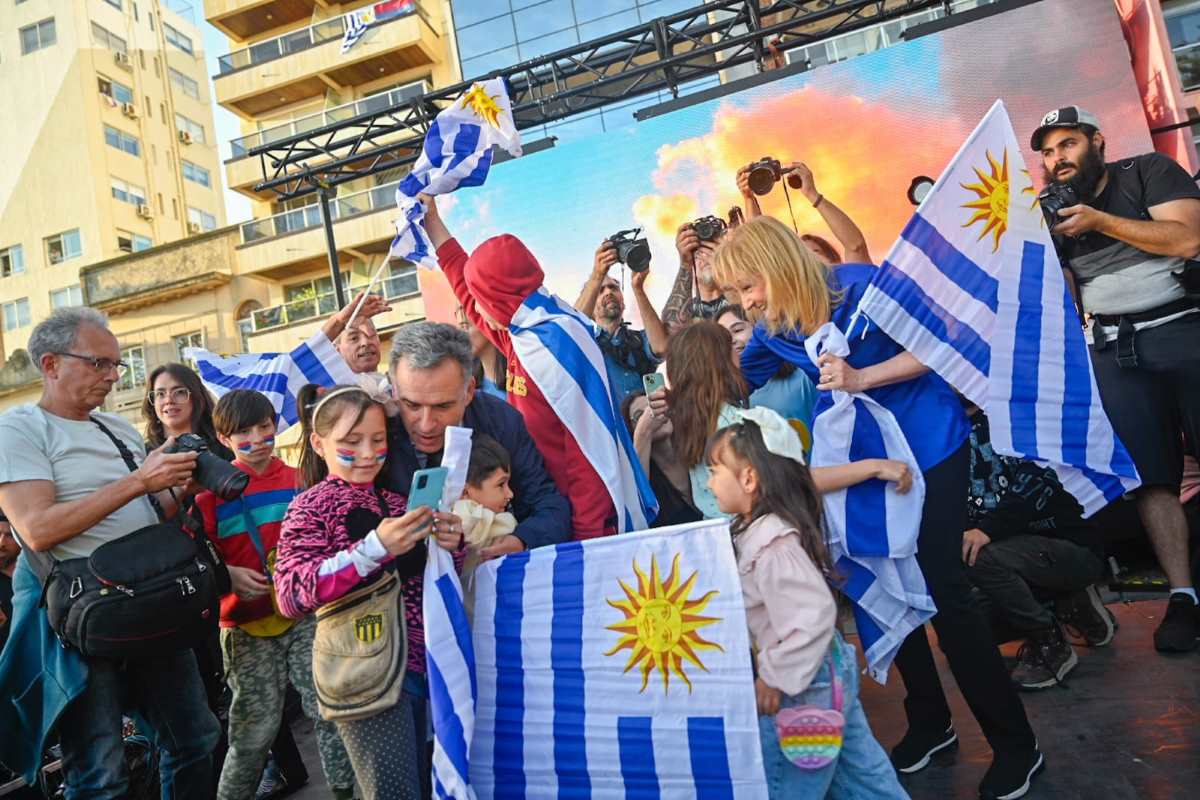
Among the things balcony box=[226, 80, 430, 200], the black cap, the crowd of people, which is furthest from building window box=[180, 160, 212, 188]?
the black cap

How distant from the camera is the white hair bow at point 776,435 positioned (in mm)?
2406

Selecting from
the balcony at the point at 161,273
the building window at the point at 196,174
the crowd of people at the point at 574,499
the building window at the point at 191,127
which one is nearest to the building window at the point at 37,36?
the building window at the point at 191,127

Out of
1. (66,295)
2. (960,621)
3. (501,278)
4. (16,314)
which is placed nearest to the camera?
(960,621)

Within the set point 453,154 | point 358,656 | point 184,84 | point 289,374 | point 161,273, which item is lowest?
point 358,656

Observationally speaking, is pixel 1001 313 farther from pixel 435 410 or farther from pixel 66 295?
pixel 66 295

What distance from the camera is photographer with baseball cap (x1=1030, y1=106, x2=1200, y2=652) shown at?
3.42m

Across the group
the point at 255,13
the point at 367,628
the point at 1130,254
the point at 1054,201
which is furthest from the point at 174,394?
the point at 255,13

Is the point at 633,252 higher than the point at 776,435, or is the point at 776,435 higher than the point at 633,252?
the point at 633,252

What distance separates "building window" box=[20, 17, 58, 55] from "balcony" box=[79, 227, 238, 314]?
1210cm

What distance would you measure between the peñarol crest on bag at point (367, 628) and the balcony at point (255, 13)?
2755cm

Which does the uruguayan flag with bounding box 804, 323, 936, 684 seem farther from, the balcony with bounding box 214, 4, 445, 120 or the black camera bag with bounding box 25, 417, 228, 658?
the balcony with bounding box 214, 4, 445, 120

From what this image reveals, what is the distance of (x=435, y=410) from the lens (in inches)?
99.0

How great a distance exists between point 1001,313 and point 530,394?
1667 millimetres

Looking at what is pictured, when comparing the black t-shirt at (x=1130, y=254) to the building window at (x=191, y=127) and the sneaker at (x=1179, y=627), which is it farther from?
the building window at (x=191, y=127)
